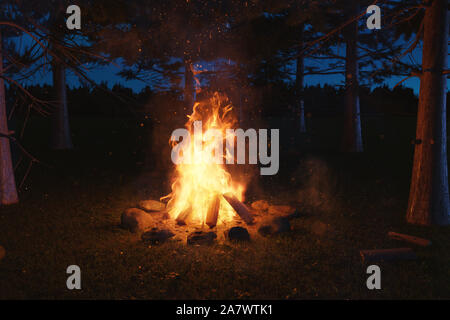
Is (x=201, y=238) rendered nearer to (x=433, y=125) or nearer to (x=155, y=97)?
(x=433, y=125)

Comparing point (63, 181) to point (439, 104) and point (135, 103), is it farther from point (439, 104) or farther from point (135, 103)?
point (439, 104)

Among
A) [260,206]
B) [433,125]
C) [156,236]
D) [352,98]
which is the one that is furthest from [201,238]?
[352,98]

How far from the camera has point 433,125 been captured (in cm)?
677

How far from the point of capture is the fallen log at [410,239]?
5829 mm

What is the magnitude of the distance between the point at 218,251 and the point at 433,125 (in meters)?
4.92

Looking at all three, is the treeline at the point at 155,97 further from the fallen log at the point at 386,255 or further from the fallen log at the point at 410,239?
the fallen log at the point at 386,255

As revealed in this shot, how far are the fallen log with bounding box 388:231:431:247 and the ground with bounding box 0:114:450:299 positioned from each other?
0.18 meters

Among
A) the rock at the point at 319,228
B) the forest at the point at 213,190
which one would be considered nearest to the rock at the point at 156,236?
the forest at the point at 213,190

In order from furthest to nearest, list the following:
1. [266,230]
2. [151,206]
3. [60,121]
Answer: [60,121]
[151,206]
[266,230]

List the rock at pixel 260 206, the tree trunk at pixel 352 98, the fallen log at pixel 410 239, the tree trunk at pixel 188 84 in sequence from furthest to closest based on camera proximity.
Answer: the tree trunk at pixel 352 98
the tree trunk at pixel 188 84
the rock at pixel 260 206
the fallen log at pixel 410 239

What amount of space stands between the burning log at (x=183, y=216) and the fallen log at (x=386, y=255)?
3.44 meters

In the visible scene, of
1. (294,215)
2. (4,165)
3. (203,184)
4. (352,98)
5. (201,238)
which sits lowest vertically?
(201,238)

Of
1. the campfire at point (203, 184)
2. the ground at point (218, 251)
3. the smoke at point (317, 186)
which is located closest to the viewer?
the ground at point (218, 251)
